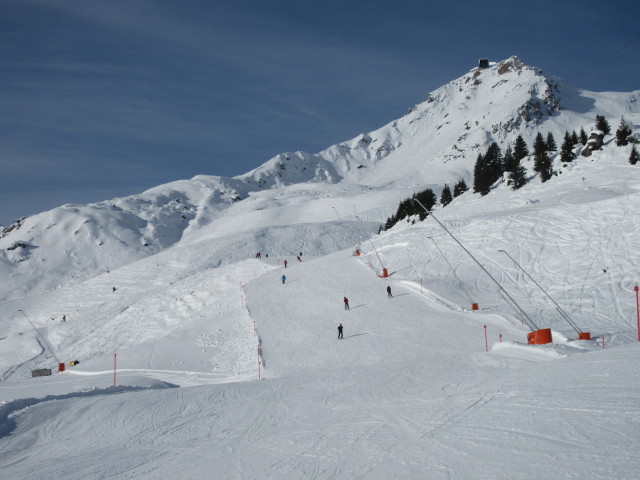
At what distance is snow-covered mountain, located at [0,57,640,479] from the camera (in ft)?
25.3

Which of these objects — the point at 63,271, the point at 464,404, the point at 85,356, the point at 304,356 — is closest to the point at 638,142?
the point at 304,356

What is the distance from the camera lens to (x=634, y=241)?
33469mm

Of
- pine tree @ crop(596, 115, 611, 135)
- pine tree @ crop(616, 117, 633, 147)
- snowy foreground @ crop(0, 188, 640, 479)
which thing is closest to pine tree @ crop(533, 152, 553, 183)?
pine tree @ crop(596, 115, 611, 135)

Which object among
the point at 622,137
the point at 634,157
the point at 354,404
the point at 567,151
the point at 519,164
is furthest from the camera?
the point at 519,164

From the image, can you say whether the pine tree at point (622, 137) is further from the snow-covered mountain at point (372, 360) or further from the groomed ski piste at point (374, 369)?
the groomed ski piste at point (374, 369)

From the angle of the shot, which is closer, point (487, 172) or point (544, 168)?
point (544, 168)

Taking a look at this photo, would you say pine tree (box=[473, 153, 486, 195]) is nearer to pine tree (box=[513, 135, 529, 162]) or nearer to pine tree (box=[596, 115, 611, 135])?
pine tree (box=[513, 135, 529, 162])

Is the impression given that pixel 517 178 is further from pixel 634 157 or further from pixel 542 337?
pixel 542 337

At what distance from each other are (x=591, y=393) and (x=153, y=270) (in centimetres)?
7181

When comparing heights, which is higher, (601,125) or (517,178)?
(601,125)

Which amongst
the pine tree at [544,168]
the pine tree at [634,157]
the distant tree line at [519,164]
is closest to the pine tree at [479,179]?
the distant tree line at [519,164]

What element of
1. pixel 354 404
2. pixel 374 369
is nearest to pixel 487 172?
pixel 374 369

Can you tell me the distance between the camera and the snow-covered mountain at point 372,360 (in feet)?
25.3

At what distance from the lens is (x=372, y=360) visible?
21.3 m
